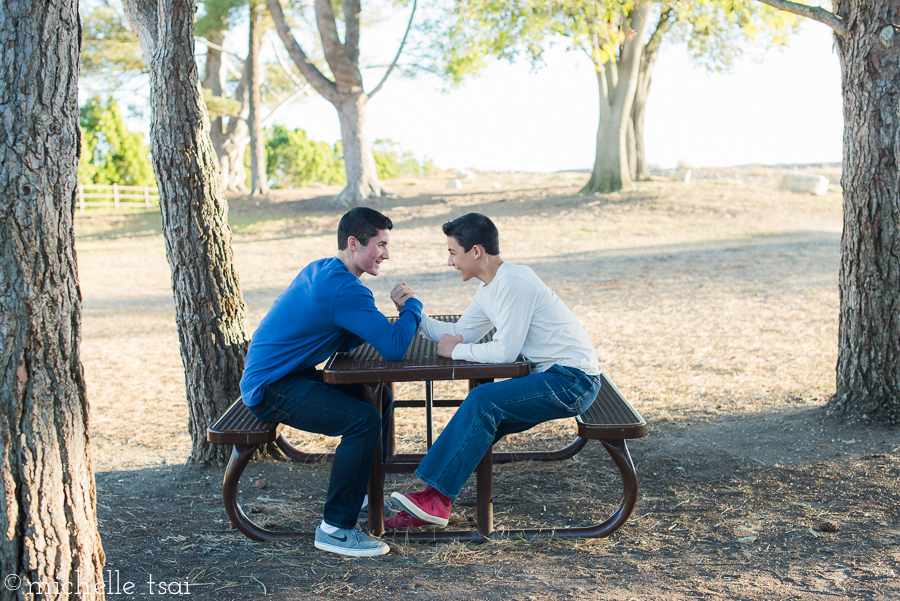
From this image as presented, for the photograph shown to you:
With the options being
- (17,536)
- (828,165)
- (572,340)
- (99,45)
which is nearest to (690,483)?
(572,340)

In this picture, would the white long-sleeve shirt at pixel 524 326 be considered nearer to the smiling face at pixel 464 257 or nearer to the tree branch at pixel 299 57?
the smiling face at pixel 464 257

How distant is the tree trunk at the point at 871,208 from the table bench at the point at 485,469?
203 cm

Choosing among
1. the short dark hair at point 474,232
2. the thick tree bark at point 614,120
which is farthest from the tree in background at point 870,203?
the thick tree bark at point 614,120

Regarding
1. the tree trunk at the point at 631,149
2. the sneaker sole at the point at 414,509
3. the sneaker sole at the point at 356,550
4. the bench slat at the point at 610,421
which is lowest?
the sneaker sole at the point at 356,550

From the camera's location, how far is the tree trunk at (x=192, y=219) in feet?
13.5

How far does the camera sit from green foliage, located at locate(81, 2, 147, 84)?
76.8 ft

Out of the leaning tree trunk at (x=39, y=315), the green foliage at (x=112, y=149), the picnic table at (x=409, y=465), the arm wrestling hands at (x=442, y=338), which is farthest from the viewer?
the green foliage at (x=112, y=149)

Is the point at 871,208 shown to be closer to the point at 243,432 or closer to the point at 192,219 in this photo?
the point at 243,432

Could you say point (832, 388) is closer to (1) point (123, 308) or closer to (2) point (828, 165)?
(1) point (123, 308)

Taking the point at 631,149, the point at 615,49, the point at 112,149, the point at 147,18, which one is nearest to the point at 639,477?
the point at 147,18

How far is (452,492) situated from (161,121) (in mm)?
2611

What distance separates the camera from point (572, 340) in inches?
133

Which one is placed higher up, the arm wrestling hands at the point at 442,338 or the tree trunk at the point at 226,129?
the tree trunk at the point at 226,129

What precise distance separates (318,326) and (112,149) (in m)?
39.8
